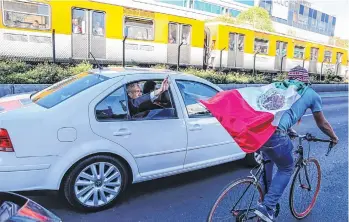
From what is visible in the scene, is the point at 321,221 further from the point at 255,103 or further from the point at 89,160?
the point at 89,160

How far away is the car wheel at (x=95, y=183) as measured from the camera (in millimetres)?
3439

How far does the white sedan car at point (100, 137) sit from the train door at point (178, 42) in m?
11.0

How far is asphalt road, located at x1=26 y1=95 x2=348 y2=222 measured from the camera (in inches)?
141

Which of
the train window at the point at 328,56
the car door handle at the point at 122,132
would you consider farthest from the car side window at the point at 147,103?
the train window at the point at 328,56

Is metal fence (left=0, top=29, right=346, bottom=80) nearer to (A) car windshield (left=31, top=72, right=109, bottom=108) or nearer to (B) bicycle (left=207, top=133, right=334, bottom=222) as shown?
(A) car windshield (left=31, top=72, right=109, bottom=108)

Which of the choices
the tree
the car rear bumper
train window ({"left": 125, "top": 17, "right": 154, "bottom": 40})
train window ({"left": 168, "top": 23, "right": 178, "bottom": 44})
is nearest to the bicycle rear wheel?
the car rear bumper

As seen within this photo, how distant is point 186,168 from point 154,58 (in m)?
11.1

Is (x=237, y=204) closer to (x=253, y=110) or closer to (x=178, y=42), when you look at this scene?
(x=253, y=110)

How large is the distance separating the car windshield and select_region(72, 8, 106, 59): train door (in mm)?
8793

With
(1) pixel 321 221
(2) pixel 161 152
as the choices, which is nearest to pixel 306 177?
(1) pixel 321 221

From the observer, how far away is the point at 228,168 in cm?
518

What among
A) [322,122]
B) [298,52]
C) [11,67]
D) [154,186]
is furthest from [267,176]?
[298,52]

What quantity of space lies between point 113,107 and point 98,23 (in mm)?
10097

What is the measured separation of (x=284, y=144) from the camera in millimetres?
2867
